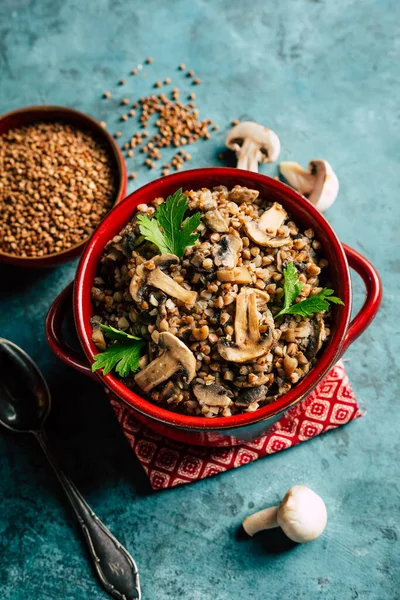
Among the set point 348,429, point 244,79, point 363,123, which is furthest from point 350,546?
point 244,79

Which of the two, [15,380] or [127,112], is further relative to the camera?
[127,112]

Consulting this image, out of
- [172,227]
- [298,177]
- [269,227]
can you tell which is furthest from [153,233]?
[298,177]

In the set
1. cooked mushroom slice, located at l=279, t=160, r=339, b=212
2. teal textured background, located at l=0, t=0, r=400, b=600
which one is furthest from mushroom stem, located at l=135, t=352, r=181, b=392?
cooked mushroom slice, located at l=279, t=160, r=339, b=212

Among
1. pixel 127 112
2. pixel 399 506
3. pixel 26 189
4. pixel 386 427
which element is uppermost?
pixel 127 112

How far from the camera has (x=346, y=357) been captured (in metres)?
3.95

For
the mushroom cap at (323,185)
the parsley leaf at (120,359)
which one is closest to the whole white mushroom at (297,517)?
the parsley leaf at (120,359)

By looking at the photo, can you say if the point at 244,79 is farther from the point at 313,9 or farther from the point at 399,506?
the point at 399,506

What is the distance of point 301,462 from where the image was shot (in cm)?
381

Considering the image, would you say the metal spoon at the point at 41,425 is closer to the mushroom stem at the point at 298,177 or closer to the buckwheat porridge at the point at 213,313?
the buckwheat porridge at the point at 213,313

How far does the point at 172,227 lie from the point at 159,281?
0.88 ft

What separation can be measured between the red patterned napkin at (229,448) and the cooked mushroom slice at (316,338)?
75 cm

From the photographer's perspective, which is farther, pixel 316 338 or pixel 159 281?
pixel 316 338

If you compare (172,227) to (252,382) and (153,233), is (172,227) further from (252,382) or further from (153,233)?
(252,382)

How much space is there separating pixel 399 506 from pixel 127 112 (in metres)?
3.15
